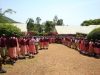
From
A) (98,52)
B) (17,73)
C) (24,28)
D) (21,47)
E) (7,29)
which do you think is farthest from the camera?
(24,28)

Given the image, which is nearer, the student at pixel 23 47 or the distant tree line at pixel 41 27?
the student at pixel 23 47

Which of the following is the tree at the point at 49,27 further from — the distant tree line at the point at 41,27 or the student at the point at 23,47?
the student at the point at 23,47

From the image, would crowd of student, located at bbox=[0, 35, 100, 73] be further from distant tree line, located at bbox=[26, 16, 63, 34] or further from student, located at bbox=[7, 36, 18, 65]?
distant tree line, located at bbox=[26, 16, 63, 34]

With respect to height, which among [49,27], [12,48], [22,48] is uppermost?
[49,27]

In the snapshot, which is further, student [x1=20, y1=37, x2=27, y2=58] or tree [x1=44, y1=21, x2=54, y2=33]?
tree [x1=44, y1=21, x2=54, y2=33]

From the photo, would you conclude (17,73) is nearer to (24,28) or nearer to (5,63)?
(5,63)

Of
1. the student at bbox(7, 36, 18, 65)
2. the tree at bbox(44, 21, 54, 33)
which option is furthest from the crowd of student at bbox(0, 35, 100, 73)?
the tree at bbox(44, 21, 54, 33)

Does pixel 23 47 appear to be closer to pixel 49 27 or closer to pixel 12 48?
pixel 12 48

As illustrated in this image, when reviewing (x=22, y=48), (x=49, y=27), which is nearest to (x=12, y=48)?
(x=22, y=48)

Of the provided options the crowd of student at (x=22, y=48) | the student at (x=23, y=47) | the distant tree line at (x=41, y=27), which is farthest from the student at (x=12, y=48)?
the distant tree line at (x=41, y=27)

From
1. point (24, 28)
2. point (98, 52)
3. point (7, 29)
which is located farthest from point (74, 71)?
point (24, 28)

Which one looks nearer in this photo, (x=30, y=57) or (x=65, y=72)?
(x=65, y=72)

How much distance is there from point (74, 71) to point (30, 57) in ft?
25.7

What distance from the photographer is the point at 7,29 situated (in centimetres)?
3722
